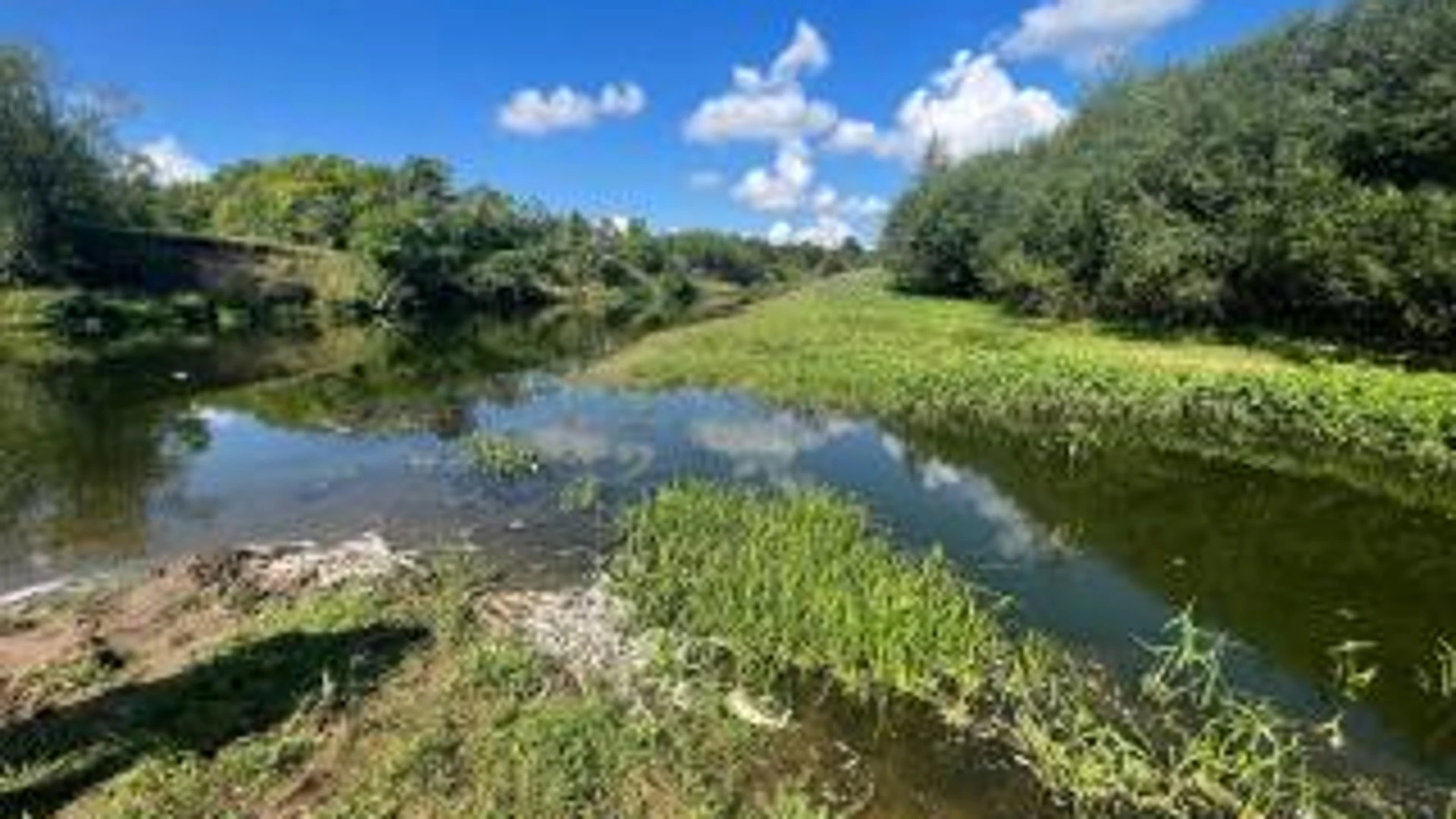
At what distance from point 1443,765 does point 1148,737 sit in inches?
114

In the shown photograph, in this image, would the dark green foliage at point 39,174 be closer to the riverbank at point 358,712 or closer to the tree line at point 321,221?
the tree line at point 321,221

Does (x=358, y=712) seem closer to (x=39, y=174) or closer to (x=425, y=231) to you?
(x=39, y=174)

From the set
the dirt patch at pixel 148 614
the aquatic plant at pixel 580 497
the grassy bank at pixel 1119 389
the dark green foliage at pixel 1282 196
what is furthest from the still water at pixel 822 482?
the dark green foliage at pixel 1282 196

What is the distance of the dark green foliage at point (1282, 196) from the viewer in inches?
1770

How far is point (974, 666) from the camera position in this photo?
49.6 feet

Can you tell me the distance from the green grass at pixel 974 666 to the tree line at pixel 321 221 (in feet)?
280

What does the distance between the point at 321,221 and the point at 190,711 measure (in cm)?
13882

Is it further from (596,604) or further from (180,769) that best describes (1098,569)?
(180,769)

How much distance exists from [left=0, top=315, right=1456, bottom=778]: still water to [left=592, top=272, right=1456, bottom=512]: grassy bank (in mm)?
1990

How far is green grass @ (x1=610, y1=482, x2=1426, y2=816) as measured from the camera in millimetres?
12633

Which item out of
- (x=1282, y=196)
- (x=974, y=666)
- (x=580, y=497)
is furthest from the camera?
(x=1282, y=196)

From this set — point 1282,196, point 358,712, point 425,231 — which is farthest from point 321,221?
point 358,712

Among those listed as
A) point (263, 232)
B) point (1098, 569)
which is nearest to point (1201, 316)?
point (1098, 569)

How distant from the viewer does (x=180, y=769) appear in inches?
511
